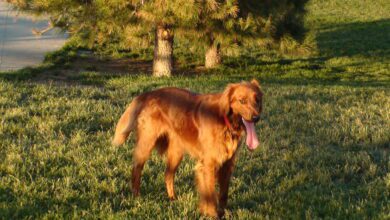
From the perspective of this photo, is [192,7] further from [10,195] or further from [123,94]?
→ [10,195]

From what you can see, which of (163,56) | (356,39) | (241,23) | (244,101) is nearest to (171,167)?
(244,101)

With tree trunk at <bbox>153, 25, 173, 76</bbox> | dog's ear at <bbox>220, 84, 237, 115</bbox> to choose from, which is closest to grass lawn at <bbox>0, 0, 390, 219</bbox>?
dog's ear at <bbox>220, 84, 237, 115</bbox>

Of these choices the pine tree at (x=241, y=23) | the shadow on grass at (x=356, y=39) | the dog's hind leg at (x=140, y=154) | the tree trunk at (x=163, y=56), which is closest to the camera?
the dog's hind leg at (x=140, y=154)

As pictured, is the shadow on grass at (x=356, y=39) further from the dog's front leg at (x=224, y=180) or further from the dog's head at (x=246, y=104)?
the dog's head at (x=246, y=104)

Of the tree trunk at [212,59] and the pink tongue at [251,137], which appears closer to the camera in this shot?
the pink tongue at [251,137]

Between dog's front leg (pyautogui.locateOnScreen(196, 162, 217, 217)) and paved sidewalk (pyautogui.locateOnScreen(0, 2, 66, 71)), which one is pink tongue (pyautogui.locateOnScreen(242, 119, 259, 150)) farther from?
paved sidewalk (pyautogui.locateOnScreen(0, 2, 66, 71))

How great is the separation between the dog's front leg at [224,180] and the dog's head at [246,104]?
0.40 m

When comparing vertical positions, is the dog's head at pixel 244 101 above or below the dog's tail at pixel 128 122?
above

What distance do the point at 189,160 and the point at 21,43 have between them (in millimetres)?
11557

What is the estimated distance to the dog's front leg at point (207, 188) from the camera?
162 inches

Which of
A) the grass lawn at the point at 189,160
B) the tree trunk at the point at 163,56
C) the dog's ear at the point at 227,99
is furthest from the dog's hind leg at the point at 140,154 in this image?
the tree trunk at the point at 163,56

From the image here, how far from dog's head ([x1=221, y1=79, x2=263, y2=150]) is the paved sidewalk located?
30.3 feet

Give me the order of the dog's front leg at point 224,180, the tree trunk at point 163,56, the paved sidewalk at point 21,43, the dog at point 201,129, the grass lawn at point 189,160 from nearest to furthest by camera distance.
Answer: the dog at point 201,129, the dog's front leg at point 224,180, the grass lawn at point 189,160, the tree trunk at point 163,56, the paved sidewalk at point 21,43

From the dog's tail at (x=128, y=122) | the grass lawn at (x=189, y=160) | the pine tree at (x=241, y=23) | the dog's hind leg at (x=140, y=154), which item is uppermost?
the pine tree at (x=241, y=23)
